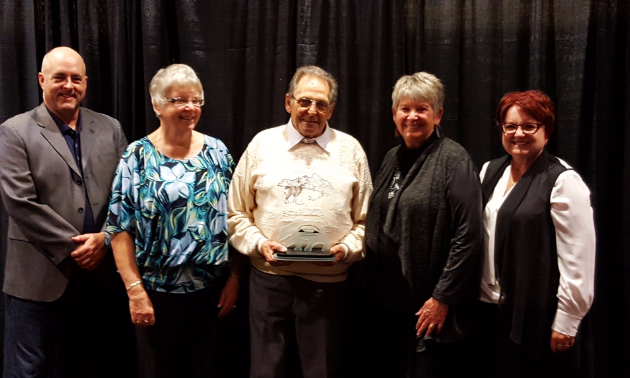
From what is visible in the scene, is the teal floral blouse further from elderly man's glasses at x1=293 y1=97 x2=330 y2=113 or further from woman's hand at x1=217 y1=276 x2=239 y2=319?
elderly man's glasses at x1=293 y1=97 x2=330 y2=113

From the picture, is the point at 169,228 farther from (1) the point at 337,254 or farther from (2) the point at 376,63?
(2) the point at 376,63

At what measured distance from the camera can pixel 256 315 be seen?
72.0 inches

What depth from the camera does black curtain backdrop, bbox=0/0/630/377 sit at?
2.12 m

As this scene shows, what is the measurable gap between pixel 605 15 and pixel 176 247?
2090 mm

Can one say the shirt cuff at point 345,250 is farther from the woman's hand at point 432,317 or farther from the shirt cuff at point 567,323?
the shirt cuff at point 567,323

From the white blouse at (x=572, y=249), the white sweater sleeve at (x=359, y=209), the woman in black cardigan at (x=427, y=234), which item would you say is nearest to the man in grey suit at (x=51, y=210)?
the white sweater sleeve at (x=359, y=209)

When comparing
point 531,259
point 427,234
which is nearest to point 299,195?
point 427,234

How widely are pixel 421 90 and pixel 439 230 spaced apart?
490 mm

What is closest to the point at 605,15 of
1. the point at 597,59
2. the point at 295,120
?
the point at 597,59

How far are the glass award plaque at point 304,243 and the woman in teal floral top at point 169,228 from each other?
0.29m

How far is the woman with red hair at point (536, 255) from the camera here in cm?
153

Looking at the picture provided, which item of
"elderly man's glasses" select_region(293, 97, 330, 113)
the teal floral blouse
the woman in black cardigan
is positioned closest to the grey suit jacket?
the teal floral blouse

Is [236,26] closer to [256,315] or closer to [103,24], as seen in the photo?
[103,24]

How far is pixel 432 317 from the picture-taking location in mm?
1611
